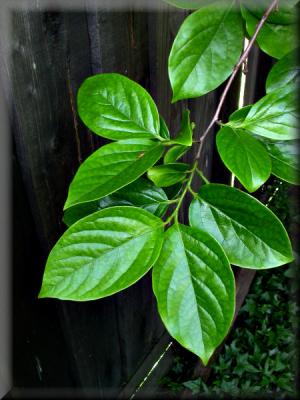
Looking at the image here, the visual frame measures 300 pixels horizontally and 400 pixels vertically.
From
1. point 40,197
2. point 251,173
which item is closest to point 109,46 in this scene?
point 40,197

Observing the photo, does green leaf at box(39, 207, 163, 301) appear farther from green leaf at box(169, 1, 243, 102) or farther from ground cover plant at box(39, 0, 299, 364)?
green leaf at box(169, 1, 243, 102)

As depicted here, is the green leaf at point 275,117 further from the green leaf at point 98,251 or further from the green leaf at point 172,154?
the green leaf at point 98,251

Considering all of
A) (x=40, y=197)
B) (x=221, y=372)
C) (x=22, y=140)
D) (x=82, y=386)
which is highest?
(x=22, y=140)

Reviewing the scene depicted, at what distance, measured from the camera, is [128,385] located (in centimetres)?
180

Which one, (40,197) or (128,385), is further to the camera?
(128,385)

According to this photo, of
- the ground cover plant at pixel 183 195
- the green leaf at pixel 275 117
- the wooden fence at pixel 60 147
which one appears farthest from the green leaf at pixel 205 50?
the wooden fence at pixel 60 147

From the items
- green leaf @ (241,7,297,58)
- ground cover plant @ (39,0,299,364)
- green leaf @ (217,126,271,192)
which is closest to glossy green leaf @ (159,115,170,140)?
ground cover plant @ (39,0,299,364)

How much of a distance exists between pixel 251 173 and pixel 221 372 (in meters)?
1.51

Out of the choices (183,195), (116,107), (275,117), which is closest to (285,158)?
(275,117)

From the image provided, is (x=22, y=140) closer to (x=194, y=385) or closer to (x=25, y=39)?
(x=25, y=39)

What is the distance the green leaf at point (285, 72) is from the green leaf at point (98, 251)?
1.08 feet

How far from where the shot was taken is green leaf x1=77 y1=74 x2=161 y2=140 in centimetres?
83

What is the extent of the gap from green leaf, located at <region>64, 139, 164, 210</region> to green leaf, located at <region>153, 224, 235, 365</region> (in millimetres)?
109

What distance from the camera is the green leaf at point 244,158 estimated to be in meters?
0.71
